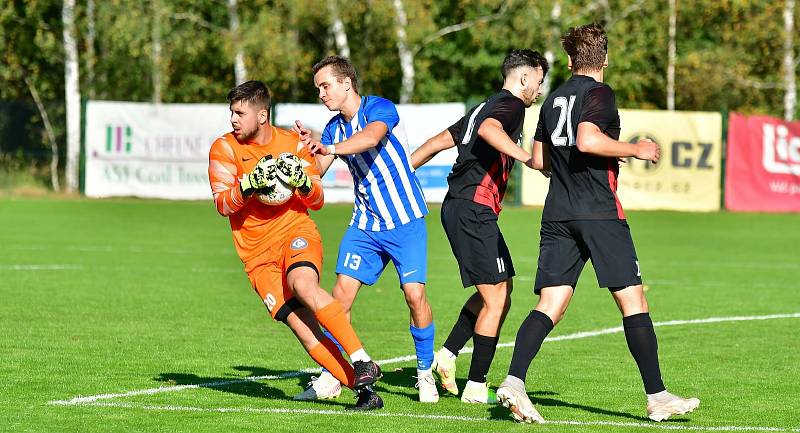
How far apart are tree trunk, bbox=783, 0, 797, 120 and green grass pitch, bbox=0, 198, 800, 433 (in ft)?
64.4

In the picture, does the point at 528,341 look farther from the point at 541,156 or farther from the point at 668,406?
the point at 541,156

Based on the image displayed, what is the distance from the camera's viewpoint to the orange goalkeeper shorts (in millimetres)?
7641

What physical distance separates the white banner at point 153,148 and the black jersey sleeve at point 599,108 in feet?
77.7

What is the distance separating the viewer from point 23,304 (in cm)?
1234

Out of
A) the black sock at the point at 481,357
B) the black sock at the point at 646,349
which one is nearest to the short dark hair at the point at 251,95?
the black sock at the point at 481,357

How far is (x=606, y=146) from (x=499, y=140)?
861 millimetres

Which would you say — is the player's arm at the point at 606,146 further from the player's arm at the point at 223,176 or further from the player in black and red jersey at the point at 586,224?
the player's arm at the point at 223,176

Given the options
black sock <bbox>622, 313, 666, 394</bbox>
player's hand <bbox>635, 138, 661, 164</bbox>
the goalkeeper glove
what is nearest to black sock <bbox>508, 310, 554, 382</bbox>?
black sock <bbox>622, 313, 666, 394</bbox>

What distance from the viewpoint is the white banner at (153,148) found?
3036 cm

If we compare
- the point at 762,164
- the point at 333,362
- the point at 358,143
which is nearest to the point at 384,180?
the point at 358,143

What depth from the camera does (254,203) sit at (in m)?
7.76

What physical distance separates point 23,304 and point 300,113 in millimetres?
17687

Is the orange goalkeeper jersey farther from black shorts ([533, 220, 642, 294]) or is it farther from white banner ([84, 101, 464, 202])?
white banner ([84, 101, 464, 202])

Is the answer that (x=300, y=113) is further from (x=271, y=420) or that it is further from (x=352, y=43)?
(x=271, y=420)
